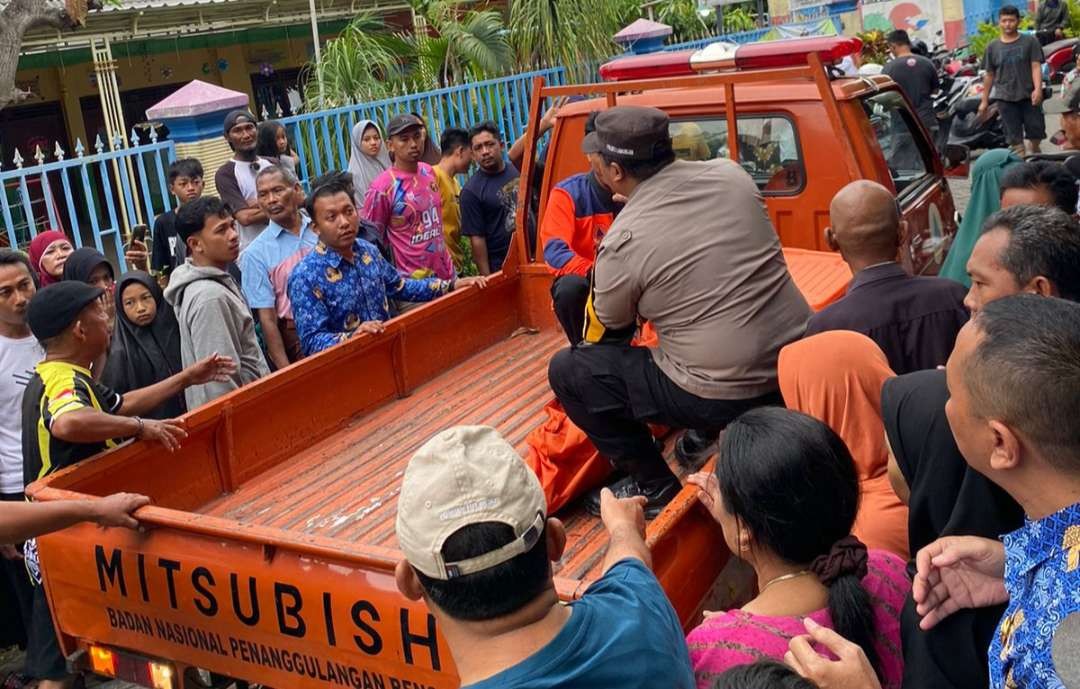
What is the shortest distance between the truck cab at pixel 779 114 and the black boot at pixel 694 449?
148cm

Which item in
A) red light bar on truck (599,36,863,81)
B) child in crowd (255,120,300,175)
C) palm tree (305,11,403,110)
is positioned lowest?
A: child in crowd (255,120,300,175)

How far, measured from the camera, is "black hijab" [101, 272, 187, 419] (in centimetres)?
445

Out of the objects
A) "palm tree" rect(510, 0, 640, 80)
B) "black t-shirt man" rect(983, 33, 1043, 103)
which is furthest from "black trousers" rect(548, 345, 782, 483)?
"black t-shirt man" rect(983, 33, 1043, 103)

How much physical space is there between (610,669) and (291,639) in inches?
58.4

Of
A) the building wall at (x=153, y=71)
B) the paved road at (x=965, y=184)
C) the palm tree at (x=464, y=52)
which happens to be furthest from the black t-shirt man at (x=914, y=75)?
the building wall at (x=153, y=71)

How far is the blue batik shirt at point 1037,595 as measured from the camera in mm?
1574

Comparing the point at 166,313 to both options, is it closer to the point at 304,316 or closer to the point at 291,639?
the point at 304,316

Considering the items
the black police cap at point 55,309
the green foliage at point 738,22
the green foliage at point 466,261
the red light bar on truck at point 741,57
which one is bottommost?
the green foliage at point 466,261

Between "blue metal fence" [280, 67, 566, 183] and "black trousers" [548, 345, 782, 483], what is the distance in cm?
511

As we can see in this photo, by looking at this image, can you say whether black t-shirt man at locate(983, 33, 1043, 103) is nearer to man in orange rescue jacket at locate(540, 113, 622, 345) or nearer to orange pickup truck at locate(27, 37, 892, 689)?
orange pickup truck at locate(27, 37, 892, 689)

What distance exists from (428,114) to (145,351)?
5.54 m

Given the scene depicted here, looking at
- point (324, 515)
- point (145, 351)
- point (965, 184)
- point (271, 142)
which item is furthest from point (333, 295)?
point (965, 184)

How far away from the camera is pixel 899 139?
594cm

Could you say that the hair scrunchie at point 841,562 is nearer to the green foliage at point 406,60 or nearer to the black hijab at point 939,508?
the black hijab at point 939,508
